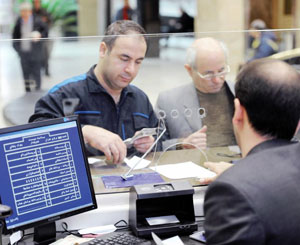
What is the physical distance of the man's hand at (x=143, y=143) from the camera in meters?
2.60

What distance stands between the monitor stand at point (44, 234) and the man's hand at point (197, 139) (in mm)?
915

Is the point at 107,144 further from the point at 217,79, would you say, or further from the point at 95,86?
the point at 217,79

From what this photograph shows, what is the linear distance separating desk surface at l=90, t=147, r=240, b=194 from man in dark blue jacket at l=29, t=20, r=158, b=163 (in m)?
0.24

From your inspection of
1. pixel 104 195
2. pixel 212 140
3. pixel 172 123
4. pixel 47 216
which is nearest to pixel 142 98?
pixel 172 123

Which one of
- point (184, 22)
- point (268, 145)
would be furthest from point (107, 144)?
point (184, 22)

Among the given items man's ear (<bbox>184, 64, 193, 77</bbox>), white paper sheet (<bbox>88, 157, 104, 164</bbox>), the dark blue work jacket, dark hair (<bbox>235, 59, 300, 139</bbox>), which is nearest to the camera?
dark hair (<bbox>235, 59, 300, 139</bbox>)

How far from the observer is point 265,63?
1.60 meters

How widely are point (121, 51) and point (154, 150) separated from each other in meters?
0.57

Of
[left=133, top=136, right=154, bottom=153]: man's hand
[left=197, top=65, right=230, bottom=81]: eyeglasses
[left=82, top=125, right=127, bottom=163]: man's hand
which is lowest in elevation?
[left=133, top=136, right=154, bottom=153]: man's hand

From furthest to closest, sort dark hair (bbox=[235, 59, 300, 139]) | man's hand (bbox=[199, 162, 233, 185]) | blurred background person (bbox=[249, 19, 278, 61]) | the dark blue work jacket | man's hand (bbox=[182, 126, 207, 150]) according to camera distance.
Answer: blurred background person (bbox=[249, 19, 278, 61]) < the dark blue work jacket < man's hand (bbox=[182, 126, 207, 150]) < man's hand (bbox=[199, 162, 233, 185]) < dark hair (bbox=[235, 59, 300, 139])

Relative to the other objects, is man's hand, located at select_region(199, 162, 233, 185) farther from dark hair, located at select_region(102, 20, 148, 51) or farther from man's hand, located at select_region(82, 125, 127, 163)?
dark hair, located at select_region(102, 20, 148, 51)

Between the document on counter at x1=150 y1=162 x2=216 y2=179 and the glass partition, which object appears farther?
the glass partition

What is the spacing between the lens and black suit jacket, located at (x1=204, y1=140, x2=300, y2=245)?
4.34 ft

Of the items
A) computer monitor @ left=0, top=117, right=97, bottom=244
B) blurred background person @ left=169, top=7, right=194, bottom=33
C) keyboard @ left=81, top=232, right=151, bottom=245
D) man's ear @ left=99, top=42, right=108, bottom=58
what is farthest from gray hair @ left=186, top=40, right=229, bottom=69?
blurred background person @ left=169, top=7, right=194, bottom=33
